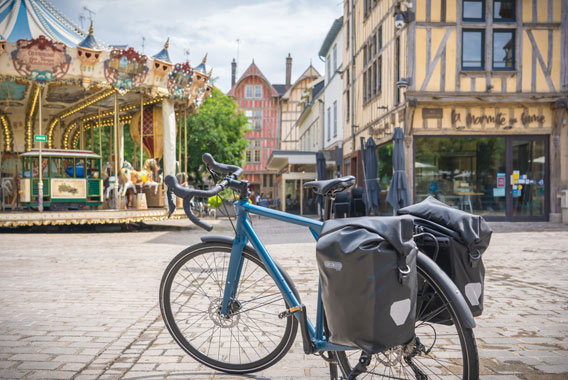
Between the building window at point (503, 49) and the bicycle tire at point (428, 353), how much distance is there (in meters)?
14.7

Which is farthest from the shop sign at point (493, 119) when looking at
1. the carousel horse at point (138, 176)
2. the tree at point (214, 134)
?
the tree at point (214, 134)

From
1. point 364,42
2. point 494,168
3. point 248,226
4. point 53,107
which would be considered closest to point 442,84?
point 494,168

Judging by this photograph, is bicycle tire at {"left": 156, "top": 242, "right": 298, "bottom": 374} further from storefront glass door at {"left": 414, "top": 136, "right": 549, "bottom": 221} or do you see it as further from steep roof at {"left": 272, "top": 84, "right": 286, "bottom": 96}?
steep roof at {"left": 272, "top": 84, "right": 286, "bottom": 96}

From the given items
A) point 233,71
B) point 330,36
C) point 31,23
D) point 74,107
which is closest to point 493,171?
point 31,23

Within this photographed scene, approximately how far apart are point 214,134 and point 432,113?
770 inches

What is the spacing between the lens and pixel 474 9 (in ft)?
49.1

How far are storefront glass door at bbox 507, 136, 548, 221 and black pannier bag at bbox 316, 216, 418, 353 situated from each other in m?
14.9

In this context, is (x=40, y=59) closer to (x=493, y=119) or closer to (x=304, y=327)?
(x=493, y=119)

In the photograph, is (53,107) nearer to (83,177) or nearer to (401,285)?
(83,177)

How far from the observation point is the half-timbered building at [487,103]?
47.7 ft

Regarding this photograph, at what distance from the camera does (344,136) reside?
24156mm

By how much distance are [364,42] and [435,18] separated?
6180mm

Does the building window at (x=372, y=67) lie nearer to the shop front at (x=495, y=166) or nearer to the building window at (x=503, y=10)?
the shop front at (x=495, y=166)

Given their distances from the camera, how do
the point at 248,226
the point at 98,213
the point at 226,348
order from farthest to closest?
the point at 98,213 < the point at 226,348 < the point at 248,226
